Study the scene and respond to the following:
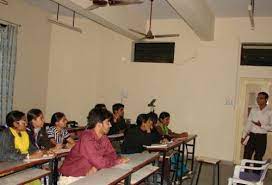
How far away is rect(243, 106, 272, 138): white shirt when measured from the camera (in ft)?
18.8

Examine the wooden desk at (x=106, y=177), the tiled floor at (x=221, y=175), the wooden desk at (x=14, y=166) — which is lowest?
the tiled floor at (x=221, y=175)

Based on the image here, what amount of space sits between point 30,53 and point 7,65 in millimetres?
828

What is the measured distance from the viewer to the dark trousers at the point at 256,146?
5.78 metres

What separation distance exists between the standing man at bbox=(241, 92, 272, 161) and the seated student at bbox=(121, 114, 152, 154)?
1963 mm

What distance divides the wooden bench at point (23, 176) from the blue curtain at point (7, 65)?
12.2 feet

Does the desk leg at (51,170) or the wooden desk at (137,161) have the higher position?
the wooden desk at (137,161)

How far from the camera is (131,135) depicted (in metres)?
4.63

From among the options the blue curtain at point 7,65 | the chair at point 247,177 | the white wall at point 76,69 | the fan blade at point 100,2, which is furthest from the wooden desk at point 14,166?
the white wall at point 76,69

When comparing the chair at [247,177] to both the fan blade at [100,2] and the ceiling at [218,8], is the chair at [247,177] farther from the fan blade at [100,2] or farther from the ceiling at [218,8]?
the ceiling at [218,8]

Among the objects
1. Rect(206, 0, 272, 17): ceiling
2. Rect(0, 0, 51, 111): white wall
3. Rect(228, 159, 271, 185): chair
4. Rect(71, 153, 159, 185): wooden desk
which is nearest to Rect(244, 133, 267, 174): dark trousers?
Rect(228, 159, 271, 185): chair

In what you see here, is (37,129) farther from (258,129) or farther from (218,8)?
(218,8)

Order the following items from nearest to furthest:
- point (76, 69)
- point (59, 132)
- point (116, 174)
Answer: point (116, 174)
point (59, 132)
point (76, 69)

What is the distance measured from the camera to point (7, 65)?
6973mm

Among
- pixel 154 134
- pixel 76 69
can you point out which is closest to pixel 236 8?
pixel 154 134
